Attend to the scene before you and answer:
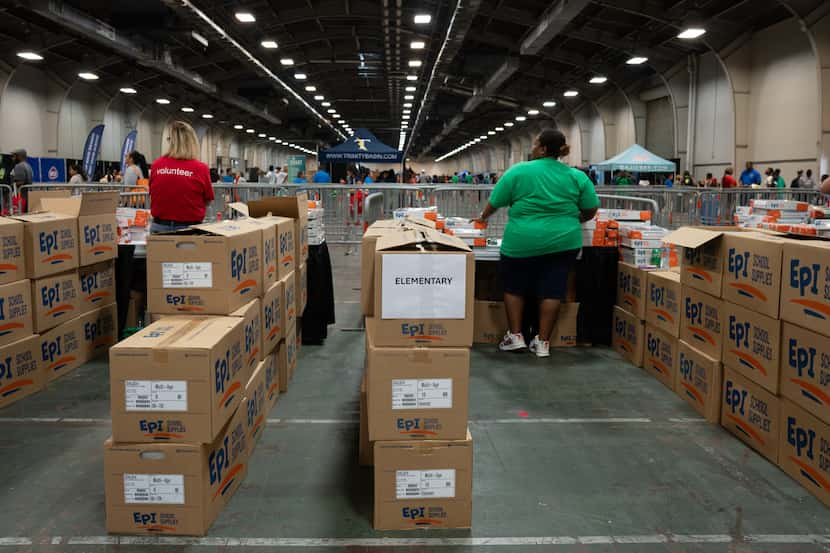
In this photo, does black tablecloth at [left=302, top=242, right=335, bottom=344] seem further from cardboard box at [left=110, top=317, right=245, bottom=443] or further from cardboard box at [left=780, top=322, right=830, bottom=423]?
cardboard box at [left=780, top=322, right=830, bottom=423]

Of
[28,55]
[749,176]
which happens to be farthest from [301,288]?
[28,55]

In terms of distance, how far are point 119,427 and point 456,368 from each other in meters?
1.34

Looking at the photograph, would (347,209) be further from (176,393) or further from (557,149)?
(176,393)

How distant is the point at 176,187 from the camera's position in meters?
5.29

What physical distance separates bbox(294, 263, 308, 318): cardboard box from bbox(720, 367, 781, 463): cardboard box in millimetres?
2992

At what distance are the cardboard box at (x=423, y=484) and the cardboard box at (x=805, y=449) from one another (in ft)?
5.35

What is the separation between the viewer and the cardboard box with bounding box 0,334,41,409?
14.2 ft

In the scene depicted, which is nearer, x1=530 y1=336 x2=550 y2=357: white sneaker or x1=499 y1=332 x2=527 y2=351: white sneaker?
x1=530 y1=336 x2=550 y2=357: white sneaker

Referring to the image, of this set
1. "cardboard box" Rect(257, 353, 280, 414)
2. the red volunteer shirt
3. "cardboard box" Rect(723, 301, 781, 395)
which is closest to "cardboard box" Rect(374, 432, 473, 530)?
"cardboard box" Rect(257, 353, 280, 414)

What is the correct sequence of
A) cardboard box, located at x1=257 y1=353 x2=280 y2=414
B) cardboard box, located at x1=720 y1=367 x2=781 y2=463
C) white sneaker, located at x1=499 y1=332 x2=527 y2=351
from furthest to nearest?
white sneaker, located at x1=499 y1=332 x2=527 y2=351 < cardboard box, located at x1=257 y1=353 x2=280 y2=414 < cardboard box, located at x1=720 y1=367 x2=781 y2=463

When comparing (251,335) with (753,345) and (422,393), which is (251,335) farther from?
(753,345)

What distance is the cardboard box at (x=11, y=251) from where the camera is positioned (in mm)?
4363

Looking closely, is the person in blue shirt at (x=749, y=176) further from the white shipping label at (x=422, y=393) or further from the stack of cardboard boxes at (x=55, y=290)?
the white shipping label at (x=422, y=393)

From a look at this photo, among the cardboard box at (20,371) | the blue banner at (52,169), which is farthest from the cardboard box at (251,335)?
the blue banner at (52,169)
